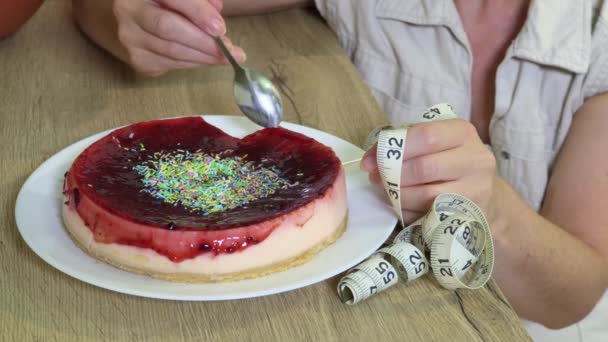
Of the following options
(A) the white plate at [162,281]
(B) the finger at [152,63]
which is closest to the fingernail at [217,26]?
(B) the finger at [152,63]

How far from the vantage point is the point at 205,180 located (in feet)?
3.38

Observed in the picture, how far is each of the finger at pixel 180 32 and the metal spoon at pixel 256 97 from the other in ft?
0.14

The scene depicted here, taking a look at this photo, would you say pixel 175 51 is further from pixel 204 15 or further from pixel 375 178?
pixel 375 178

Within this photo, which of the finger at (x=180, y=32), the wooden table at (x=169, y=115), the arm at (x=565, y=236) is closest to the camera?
the wooden table at (x=169, y=115)

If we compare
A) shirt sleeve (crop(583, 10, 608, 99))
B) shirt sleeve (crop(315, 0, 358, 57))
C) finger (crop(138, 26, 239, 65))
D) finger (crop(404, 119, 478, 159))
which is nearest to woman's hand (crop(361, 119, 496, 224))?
finger (crop(404, 119, 478, 159))

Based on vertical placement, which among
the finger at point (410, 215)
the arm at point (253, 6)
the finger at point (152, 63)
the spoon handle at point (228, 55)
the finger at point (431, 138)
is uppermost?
the finger at point (431, 138)

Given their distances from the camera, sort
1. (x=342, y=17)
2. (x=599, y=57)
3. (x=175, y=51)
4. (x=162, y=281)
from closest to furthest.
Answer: (x=162, y=281) < (x=175, y=51) < (x=599, y=57) < (x=342, y=17)

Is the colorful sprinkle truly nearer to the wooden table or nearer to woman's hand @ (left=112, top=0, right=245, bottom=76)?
the wooden table

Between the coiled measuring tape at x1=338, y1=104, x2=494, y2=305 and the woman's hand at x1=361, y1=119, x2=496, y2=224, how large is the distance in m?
0.02

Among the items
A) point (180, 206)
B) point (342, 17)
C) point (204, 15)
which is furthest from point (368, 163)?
point (342, 17)

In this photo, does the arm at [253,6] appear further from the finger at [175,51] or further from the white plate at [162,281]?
the white plate at [162,281]

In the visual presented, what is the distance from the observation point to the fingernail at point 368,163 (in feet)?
3.42

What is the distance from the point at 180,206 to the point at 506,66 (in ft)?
2.65

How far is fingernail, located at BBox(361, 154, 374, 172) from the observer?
104cm
